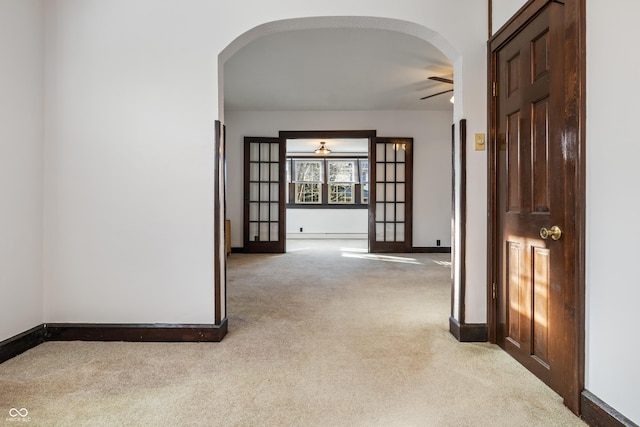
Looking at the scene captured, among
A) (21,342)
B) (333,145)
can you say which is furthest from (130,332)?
(333,145)

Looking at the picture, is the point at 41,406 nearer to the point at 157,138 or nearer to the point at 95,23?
the point at 157,138

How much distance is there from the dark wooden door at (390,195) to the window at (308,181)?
387 cm

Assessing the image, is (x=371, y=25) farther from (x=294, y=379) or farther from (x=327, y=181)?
(x=327, y=181)

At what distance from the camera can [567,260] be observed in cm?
174

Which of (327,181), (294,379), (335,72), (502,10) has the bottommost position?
(294,379)

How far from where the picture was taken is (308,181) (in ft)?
36.3

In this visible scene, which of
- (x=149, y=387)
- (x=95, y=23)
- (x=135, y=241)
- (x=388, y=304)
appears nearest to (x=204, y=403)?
(x=149, y=387)

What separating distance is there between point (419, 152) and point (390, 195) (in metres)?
0.98

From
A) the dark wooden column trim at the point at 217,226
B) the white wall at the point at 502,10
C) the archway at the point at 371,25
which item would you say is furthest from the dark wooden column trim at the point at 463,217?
the dark wooden column trim at the point at 217,226
